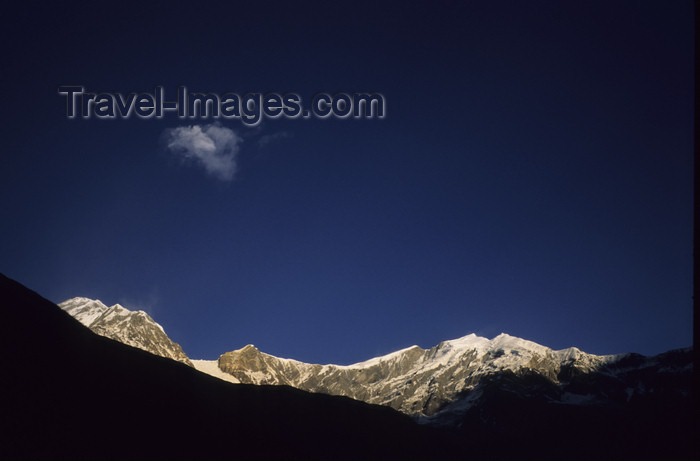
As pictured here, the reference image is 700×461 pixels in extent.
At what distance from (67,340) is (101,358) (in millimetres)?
5283

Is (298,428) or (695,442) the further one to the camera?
(298,428)

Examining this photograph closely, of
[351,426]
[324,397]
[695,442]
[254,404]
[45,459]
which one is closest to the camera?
[695,442]

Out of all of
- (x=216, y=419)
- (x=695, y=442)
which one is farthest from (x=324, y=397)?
(x=695, y=442)

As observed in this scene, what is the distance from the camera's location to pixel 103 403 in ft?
197

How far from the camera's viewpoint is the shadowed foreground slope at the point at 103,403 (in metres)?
50.5

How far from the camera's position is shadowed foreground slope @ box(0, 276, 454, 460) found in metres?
50.5

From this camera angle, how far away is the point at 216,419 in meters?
73.2

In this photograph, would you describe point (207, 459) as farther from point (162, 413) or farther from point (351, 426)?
point (351, 426)

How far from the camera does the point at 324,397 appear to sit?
429ft

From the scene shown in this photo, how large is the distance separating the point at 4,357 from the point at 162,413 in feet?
65.0

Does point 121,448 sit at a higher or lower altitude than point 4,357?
lower

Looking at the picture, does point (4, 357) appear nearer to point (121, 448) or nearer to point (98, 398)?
point (98, 398)

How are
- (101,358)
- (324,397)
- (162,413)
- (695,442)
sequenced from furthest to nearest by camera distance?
(324,397)
(101,358)
(162,413)
(695,442)

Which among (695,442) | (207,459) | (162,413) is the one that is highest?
(695,442)
